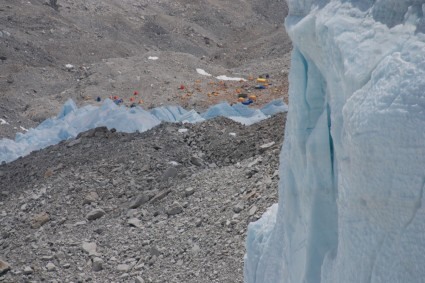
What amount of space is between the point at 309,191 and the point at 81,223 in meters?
6.07

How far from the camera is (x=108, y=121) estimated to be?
13578 millimetres

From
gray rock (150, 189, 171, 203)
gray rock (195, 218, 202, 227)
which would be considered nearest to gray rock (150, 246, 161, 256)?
gray rock (195, 218, 202, 227)

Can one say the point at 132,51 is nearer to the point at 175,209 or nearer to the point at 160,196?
the point at 160,196

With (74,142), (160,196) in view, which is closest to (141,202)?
(160,196)

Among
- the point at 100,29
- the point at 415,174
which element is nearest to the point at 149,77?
the point at 100,29

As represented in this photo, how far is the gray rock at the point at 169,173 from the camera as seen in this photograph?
10.5 meters

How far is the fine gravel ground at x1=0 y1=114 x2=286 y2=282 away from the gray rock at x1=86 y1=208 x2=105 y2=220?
0.5 inches

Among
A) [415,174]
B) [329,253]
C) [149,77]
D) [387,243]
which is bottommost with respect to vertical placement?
[149,77]

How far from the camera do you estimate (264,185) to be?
8.95 meters

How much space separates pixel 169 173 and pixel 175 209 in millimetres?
1140

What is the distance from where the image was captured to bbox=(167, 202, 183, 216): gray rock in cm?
945

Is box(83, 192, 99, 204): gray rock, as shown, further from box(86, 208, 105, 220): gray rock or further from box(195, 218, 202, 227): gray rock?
box(195, 218, 202, 227): gray rock

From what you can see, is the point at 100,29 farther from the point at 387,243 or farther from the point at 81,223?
the point at 387,243

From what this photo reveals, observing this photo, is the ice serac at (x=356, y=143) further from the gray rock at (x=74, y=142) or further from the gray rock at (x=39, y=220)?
the gray rock at (x=74, y=142)
